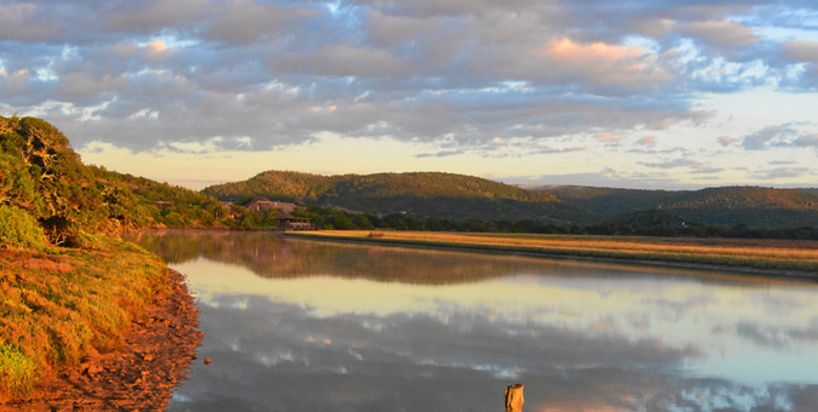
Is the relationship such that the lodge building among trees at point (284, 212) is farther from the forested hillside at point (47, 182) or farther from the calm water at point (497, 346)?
the calm water at point (497, 346)

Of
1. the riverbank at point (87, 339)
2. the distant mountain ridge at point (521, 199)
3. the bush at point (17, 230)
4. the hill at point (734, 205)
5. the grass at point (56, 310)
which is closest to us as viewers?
the riverbank at point (87, 339)

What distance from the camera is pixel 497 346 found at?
12.1m

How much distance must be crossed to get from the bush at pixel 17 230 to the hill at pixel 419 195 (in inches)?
4421

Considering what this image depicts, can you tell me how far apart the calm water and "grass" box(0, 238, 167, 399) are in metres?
1.65

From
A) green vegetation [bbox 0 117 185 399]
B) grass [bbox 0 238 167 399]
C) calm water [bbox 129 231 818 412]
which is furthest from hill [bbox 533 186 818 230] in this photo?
grass [bbox 0 238 167 399]

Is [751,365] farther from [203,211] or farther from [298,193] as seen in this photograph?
[298,193]

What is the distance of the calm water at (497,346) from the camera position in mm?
8794

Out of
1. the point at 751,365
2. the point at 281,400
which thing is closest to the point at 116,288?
the point at 281,400

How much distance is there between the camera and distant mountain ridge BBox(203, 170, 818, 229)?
113 metres

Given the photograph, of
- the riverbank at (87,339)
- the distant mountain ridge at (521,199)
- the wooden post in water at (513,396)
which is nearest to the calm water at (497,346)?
the riverbank at (87,339)

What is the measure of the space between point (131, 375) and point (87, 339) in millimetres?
1203

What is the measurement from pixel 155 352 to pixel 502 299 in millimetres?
10718

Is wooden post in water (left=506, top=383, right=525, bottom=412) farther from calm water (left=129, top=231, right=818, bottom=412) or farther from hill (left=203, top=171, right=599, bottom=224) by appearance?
hill (left=203, top=171, right=599, bottom=224)

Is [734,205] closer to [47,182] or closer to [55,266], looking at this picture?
[47,182]
